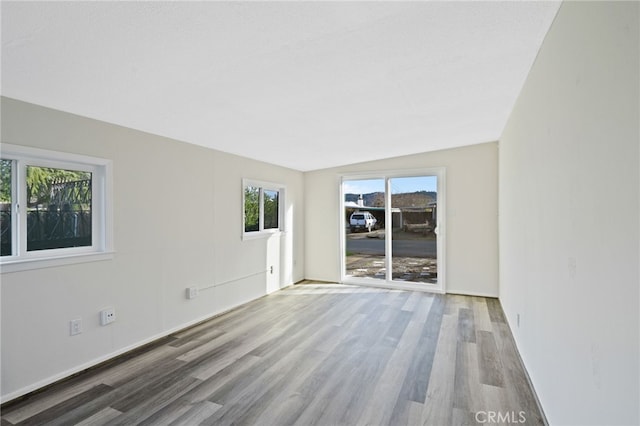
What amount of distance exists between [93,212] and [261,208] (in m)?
2.40

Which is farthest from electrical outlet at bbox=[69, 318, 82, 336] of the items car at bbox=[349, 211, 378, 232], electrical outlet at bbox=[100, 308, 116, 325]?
car at bbox=[349, 211, 378, 232]

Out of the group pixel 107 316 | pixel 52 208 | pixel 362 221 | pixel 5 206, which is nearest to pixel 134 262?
pixel 107 316

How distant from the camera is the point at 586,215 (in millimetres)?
1314

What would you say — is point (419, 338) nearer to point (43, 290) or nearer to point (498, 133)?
point (498, 133)

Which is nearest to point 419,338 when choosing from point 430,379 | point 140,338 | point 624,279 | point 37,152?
point 430,379

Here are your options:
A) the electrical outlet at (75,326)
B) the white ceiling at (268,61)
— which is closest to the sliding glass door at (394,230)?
the white ceiling at (268,61)

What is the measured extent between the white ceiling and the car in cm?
257

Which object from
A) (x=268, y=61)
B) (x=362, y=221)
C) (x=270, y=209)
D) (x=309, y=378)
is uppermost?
(x=268, y=61)

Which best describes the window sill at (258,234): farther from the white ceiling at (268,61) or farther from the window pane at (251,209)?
the white ceiling at (268,61)

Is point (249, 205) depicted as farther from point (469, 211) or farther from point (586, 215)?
point (586, 215)

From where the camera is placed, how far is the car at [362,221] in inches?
222

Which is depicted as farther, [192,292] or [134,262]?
[192,292]

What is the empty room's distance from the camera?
4.39 feet

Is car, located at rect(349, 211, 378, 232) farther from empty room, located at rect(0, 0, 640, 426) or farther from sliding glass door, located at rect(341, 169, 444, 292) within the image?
empty room, located at rect(0, 0, 640, 426)
